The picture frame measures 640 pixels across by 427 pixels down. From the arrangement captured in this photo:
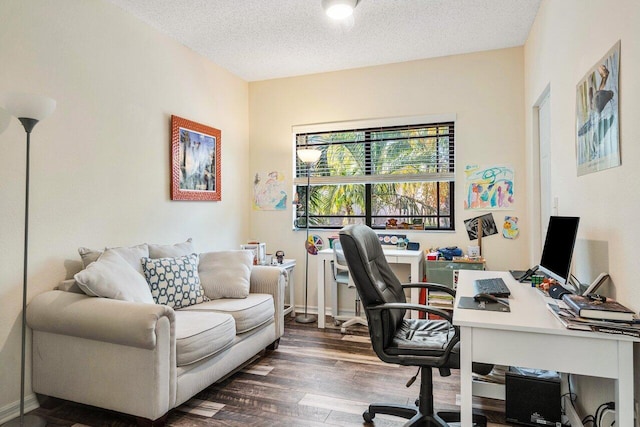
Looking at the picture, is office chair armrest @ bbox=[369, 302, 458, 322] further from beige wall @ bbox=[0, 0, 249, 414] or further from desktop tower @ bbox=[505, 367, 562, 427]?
beige wall @ bbox=[0, 0, 249, 414]

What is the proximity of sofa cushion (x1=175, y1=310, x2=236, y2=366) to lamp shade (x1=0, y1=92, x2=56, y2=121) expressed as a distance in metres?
1.39

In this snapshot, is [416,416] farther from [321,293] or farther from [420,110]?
[420,110]

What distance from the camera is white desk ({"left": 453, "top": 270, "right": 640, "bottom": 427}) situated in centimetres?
135

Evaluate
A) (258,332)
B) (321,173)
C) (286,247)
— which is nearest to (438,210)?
(321,173)

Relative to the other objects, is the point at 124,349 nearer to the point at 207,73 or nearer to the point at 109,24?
the point at 109,24

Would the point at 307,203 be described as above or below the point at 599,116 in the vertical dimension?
below

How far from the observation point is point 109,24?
2891mm

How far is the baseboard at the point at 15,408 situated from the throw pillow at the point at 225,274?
1.19 m

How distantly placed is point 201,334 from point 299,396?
738 mm

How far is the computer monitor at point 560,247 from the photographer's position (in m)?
1.77

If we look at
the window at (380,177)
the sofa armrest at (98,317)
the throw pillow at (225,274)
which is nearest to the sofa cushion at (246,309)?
the throw pillow at (225,274)

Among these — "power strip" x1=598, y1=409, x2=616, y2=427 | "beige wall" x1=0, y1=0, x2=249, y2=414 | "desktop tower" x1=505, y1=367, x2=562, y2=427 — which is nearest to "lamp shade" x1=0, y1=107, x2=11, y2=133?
"beige wall" x1=0, y1=0, x2=249, y2=414

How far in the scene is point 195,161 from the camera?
12.3 ft

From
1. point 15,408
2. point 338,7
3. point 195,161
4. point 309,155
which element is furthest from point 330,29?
point 15,408
